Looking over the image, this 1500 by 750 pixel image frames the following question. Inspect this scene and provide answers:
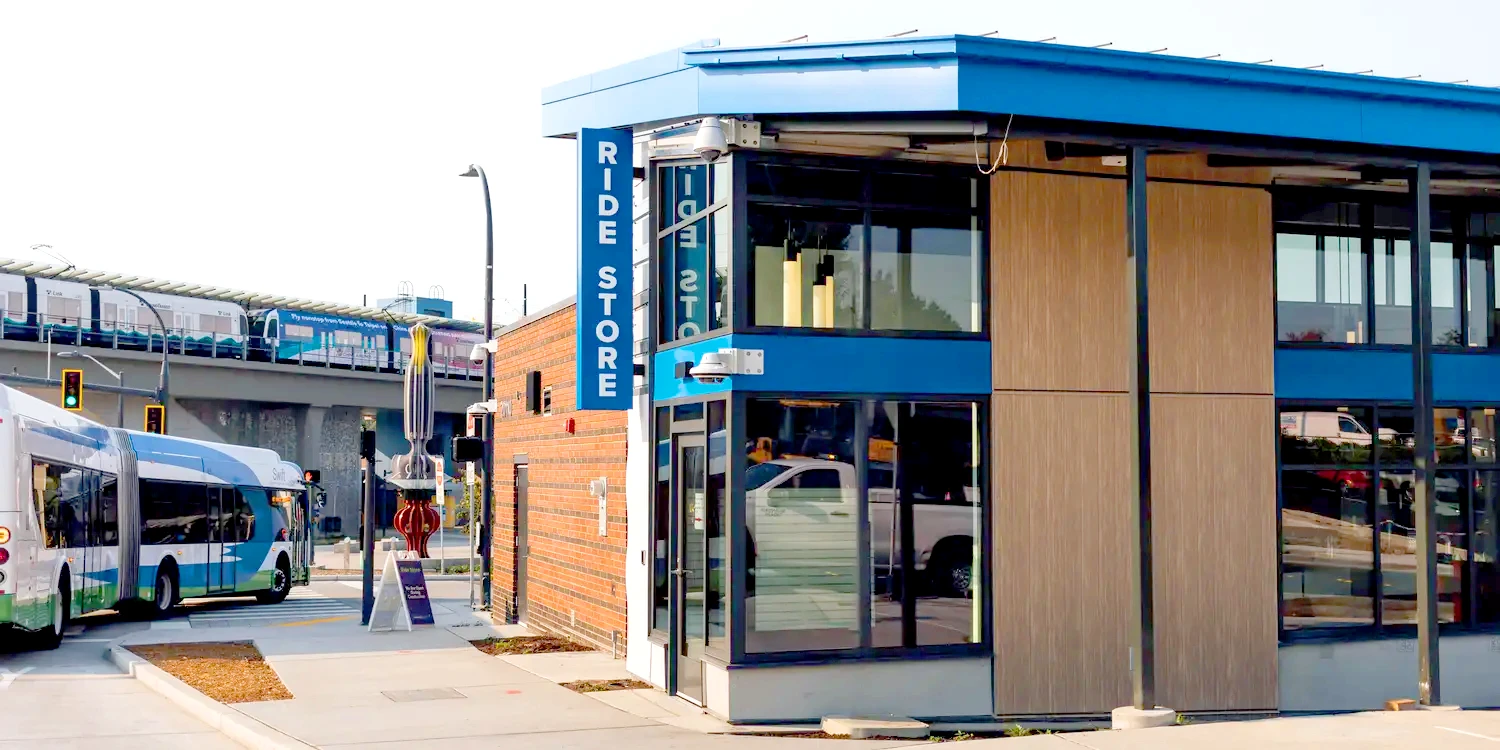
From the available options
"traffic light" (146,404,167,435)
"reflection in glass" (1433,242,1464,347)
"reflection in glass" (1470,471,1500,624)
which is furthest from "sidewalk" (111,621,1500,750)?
"traffic light" (146,404,167,435)

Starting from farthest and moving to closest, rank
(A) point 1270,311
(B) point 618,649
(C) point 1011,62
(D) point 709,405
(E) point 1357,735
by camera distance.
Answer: (B) point 618,649 < (A) point 1270,311 < (D) point 709,405 < (C) point 1011,62 < (E) point 1357,735

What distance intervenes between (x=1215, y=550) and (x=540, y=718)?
20.4ft

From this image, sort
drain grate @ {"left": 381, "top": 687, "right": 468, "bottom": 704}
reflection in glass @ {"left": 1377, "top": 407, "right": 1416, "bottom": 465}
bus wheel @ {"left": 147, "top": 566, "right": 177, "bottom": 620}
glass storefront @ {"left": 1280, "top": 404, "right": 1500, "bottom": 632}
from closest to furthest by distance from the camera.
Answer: drain grate @ {"left": 381, "top": 687, "right": 468, "bottom": 704}
glass storefront @ {"left": 1280, "top": 404, "right": 1500, "bottom": 632}
reflection in glass @ {"left": 1377, "top": 407, "right": 1416, "bottom": 465}
bus wheel @ {"left": 147, "top": 566, "right": 177, "bottom": 620}

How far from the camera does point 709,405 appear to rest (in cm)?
1252

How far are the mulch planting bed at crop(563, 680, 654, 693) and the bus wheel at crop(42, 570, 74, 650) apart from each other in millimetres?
8724

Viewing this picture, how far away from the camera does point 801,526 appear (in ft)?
40.2

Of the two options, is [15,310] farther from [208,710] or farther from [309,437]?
[208,710]

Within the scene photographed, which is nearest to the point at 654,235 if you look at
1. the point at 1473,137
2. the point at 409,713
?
the point at 409,713

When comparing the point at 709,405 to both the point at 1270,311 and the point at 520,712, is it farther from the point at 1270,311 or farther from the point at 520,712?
the point at 1270,311

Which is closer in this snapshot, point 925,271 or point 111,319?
point 925,271

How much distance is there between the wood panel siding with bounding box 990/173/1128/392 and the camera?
1282 centimetres

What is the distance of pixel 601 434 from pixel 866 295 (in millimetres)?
4580

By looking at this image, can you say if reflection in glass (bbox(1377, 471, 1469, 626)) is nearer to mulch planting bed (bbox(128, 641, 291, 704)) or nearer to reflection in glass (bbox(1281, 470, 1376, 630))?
reflection in glass (bbox(1281, 470, 1376, 630))

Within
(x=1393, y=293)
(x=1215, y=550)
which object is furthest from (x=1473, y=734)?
(x=1393, y=293)
